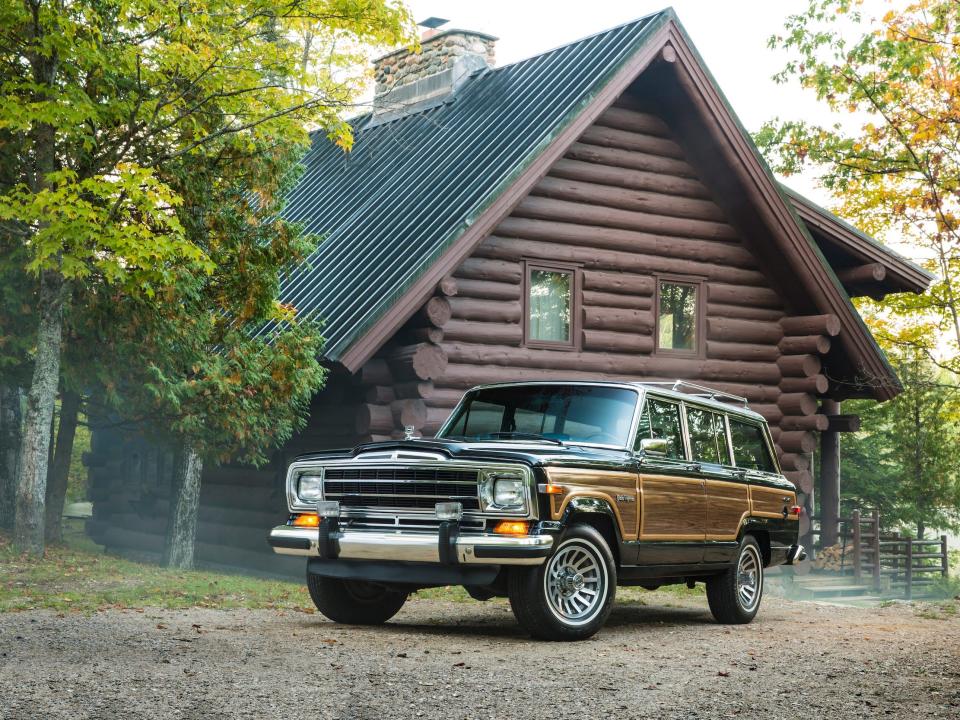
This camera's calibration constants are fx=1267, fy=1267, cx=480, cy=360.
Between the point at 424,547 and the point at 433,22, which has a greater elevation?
the point at 433,22

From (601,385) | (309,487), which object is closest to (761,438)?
(601,385)

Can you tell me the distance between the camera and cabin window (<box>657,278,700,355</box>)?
20.3 metres

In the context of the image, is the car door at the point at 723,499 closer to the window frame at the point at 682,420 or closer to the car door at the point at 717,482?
the car door at the point at 717,482

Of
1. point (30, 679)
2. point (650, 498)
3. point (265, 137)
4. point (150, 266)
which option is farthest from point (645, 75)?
point (30, 679)

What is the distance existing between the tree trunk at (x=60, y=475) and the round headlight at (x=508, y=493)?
12695mm

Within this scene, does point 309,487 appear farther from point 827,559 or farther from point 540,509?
point 827,559

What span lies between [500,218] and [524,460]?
8008mm

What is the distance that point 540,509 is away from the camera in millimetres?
9344

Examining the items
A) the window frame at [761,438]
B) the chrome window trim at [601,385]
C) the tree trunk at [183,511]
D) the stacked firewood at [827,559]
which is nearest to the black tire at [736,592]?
the window frame at [761,438]

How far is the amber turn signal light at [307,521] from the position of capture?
10266 millimetres

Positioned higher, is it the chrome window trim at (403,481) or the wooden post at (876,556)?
the chrome window trim at (403,481)

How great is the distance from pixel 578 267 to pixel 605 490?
9.49 meters

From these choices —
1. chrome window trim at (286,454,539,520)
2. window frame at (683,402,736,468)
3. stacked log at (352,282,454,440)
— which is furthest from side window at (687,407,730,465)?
stacked log at (352,282,454,440)

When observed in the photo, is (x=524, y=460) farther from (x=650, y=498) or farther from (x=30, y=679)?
(x=30, y=679)
